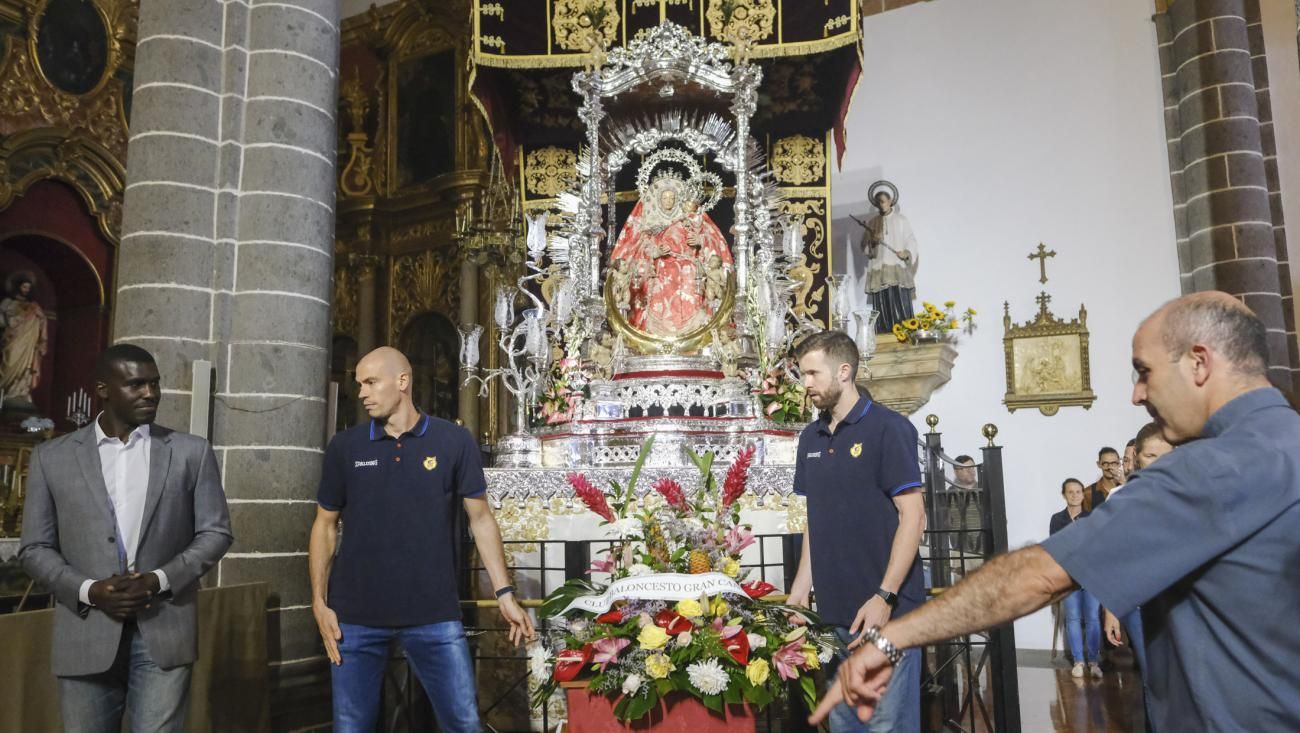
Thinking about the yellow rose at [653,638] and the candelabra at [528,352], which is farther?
the candelabra at [528,352]

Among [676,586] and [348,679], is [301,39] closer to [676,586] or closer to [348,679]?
[348,679]

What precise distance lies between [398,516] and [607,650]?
3.79 feet

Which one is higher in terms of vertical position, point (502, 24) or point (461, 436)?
point (502, 24)

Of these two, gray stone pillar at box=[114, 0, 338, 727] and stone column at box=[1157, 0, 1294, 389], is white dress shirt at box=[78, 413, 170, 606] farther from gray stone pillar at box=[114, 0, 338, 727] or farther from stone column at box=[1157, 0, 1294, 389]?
stone column at box=[1157, 0, 1294, 389]

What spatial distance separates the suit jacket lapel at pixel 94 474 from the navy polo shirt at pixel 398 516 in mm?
810

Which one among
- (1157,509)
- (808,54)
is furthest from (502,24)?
(1157,509)

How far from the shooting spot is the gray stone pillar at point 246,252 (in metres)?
6.02

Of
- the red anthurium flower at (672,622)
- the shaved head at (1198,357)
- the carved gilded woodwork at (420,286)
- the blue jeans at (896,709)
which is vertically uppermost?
the carved gilded woodwork at (420,286)

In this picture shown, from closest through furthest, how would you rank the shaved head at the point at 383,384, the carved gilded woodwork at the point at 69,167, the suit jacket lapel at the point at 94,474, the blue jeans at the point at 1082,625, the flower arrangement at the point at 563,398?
the suit jacket lapel at the point at 94,474
the shaved head at the point at 383,384
the flower arrangement at the point at 563,398
the blue jeans at the point at 1082,625
the carved gilded woodwork at the point at 69,167

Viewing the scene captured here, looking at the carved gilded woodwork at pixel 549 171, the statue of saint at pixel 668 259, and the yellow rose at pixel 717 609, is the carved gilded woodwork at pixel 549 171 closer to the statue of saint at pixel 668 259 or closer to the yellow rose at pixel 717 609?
the statue of saint at pixel 668 259


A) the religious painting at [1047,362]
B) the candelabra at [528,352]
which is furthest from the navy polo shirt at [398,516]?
the religious painting at [1047,362]

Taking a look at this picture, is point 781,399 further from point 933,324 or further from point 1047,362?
point 1047,362

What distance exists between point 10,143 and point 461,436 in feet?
32.9

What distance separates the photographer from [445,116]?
1530 centimetres
